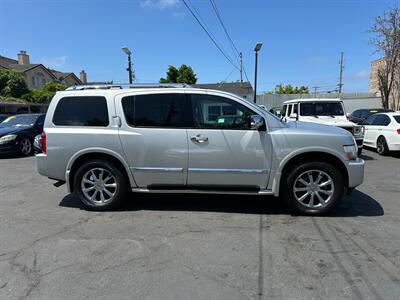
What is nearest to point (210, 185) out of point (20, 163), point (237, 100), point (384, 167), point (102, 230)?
point (237, 100)

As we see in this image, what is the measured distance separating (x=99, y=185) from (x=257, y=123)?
2679mm

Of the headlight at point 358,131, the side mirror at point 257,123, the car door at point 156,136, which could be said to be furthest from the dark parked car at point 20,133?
the headlight at point 358,131

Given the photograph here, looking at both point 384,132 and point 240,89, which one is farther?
point 240,89

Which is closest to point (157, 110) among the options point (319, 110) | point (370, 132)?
point (319, 110)

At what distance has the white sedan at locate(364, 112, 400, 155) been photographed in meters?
10.4

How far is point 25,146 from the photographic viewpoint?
38.2ft

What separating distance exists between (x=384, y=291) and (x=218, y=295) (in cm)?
150

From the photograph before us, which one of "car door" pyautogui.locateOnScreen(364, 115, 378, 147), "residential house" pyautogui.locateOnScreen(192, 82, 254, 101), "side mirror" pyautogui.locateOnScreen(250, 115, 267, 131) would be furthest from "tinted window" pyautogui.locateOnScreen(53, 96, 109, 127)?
"residential house" pyautogui.locateOnScreen(192, 82, 254, 101)

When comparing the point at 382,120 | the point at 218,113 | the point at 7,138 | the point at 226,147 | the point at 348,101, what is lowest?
the point at 7,138

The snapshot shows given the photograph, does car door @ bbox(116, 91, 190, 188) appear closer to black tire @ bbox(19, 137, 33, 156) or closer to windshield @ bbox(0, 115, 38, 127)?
black tire @ bbox(19, 137, 33, 156)

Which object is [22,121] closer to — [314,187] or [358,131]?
[314,187]

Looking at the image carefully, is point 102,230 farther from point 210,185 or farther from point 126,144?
point 210,185

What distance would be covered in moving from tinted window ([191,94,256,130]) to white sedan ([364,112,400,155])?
7735mm

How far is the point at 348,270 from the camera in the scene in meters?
3.29
